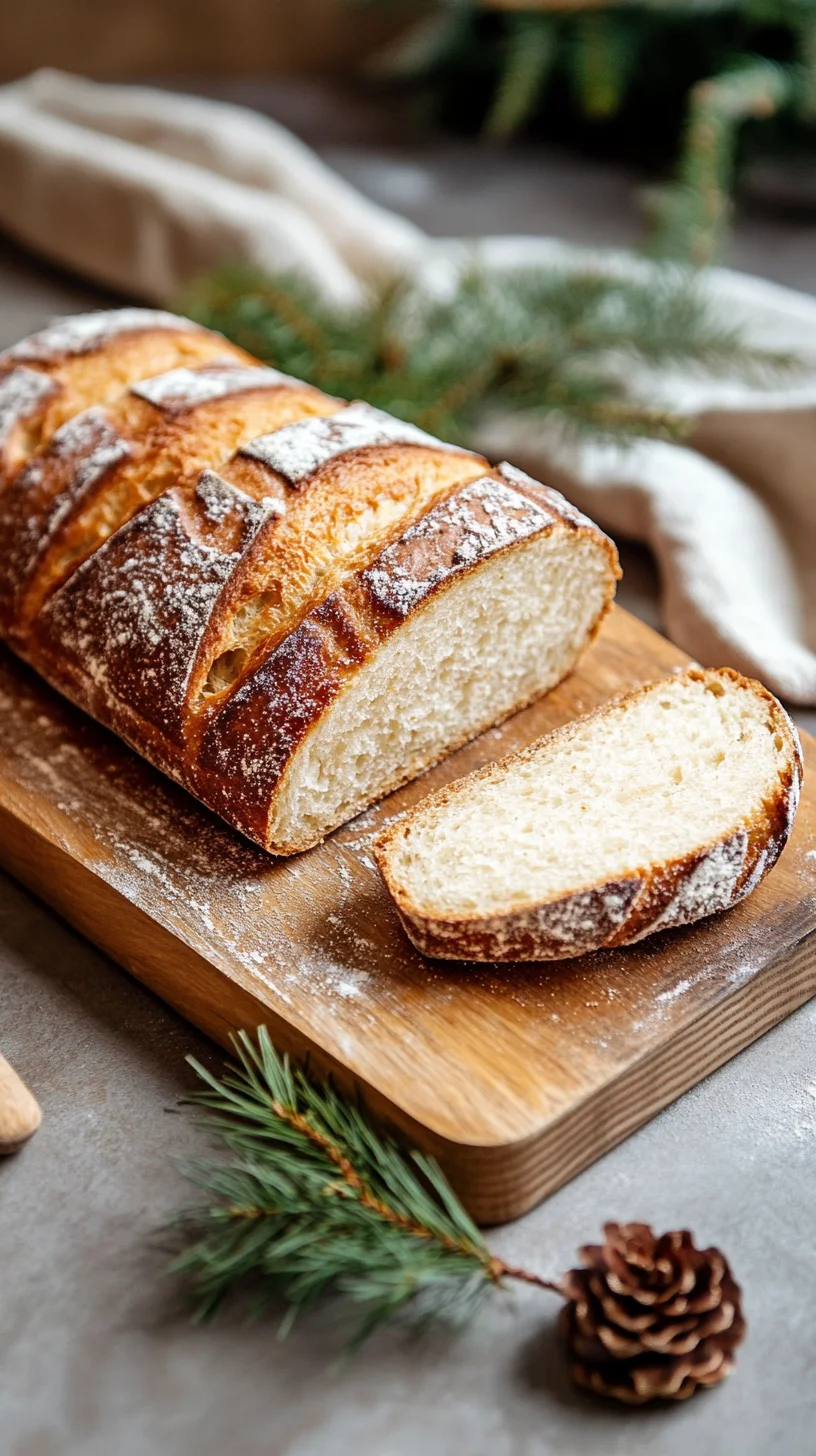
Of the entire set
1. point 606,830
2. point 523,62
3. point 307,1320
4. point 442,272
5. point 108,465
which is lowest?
point 307,1320

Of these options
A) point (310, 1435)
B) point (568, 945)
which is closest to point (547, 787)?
point (568, 945)

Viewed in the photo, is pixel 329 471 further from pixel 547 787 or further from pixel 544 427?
pixel 544 427

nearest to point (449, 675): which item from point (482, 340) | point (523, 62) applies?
point (482, 340)

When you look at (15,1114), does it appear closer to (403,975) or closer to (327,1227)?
(327,1227)

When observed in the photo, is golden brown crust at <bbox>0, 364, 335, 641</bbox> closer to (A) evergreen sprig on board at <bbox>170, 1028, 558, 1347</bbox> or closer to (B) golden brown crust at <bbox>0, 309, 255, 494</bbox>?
(B) golden brown crust at <bbox>0, 309, 255, 494</bbox>

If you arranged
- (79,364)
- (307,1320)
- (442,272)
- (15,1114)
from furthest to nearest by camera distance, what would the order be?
(442,272), (79,364), (15,1114), (307,1320)

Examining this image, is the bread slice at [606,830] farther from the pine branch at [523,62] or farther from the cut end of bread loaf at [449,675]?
the pine branch at [523,62]
